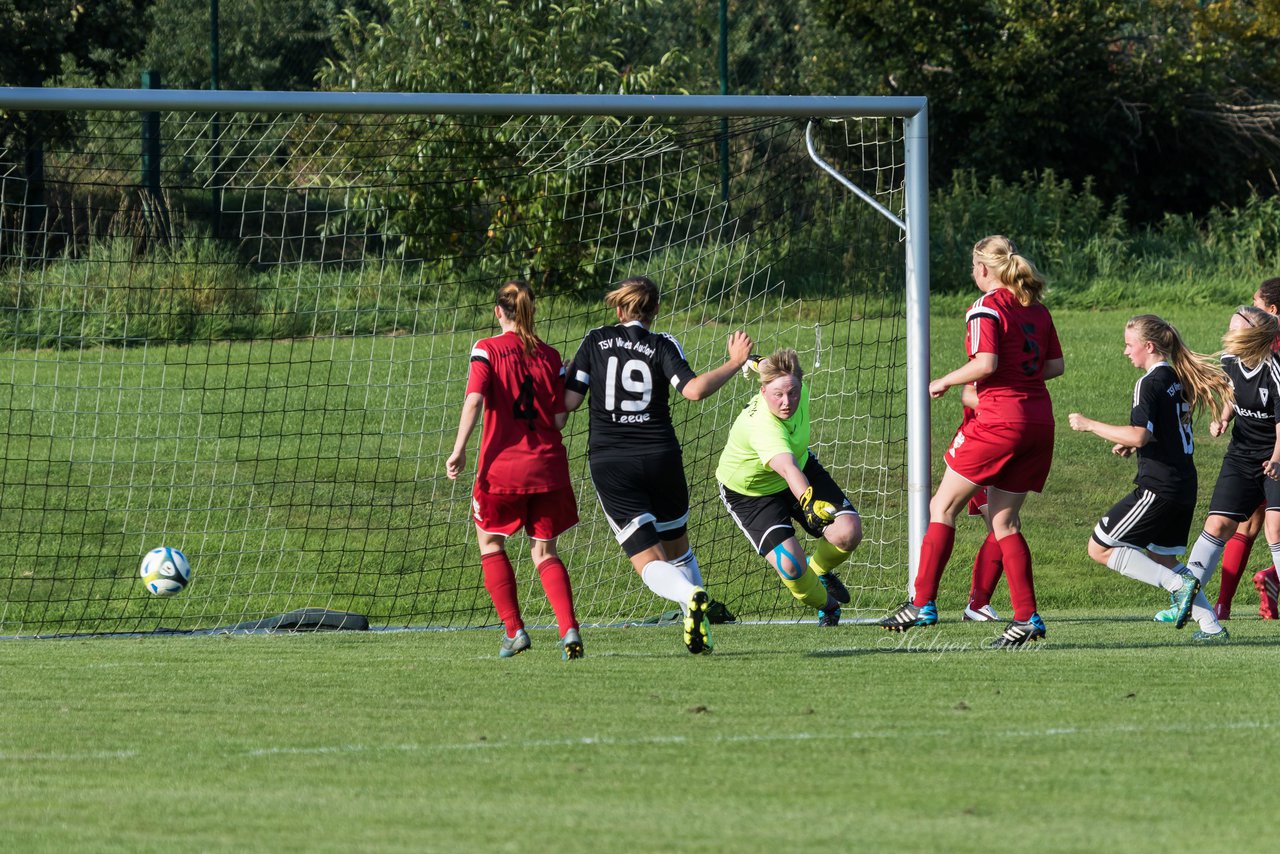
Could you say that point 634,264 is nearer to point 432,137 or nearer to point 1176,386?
point 432,137

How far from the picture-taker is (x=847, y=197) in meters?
12.5

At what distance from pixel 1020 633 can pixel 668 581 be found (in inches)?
63.8

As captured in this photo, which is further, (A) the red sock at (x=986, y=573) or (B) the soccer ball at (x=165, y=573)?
(B) the soccer ball at (x=165, y=573)

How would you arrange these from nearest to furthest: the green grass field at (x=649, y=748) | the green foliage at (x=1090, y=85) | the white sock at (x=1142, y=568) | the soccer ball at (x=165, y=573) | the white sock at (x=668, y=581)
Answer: the green grass field at (x=649, y=748) < the white sock at (x=668, y=581) < the white sock at (x=1142, y=568) < the soccer ball at (x=165, y=573) < the green foliage at (x=1090, y=85)

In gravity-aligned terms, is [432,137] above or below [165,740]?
above

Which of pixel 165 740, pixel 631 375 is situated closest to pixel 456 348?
pixel 631 375

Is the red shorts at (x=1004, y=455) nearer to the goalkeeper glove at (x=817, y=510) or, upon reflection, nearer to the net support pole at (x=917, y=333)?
the goalkeeper glove at (x=817, y=510)

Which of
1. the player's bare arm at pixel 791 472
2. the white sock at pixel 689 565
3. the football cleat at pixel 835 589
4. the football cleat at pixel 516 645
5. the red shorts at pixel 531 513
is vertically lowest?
the football cleat at pixel 516 645

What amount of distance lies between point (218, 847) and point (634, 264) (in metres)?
9.97

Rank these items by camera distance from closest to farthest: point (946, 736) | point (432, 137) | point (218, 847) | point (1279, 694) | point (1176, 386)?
point (218, 847) < point (946, 736) < point (1279, 694) < point (1176, 386) < point (432, 137)

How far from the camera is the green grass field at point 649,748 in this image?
4133mm

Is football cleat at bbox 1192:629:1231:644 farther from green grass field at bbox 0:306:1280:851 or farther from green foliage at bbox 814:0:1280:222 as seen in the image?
green foliage at bbox 814:0:1280:222

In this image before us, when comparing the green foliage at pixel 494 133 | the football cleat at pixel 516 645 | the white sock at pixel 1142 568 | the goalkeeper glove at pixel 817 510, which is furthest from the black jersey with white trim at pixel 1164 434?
the green foliage at pixel 494 133

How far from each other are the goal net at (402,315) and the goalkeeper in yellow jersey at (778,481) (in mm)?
1524
